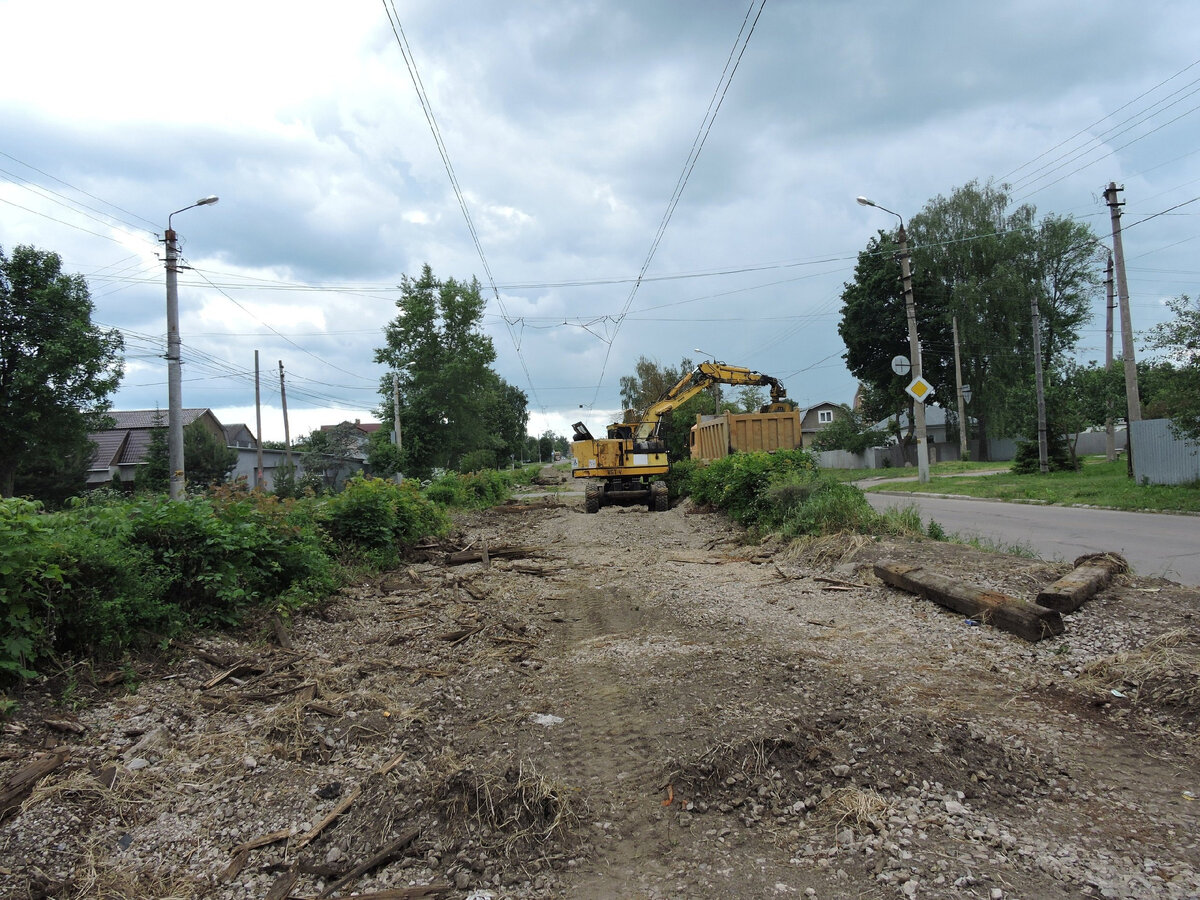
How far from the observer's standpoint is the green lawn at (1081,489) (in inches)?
601

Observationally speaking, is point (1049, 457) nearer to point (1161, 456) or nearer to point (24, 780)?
point (1161, 456)

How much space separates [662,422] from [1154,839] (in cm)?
2007

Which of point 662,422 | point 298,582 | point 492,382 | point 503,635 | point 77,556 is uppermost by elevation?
point 492,382

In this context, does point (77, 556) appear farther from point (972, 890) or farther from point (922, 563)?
point (922, 563)

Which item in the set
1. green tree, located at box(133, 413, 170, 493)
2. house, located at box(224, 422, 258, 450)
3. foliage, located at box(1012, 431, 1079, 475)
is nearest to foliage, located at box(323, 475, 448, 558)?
foliage, located at box(1012, 431, 1079, 475)

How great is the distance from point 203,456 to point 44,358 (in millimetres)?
12188

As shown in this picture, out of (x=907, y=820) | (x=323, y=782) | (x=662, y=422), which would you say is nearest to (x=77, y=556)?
(x=323, y=782)

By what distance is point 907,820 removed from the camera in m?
3.08

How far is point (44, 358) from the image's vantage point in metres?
24.7

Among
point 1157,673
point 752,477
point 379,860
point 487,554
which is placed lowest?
point 379,860

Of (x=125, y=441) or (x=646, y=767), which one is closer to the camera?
(x=646, y=767)

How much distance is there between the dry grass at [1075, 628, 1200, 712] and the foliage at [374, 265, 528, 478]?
130 ft

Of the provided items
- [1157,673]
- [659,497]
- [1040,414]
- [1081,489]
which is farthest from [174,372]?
[1040,414]

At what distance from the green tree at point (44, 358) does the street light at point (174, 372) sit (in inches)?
422
